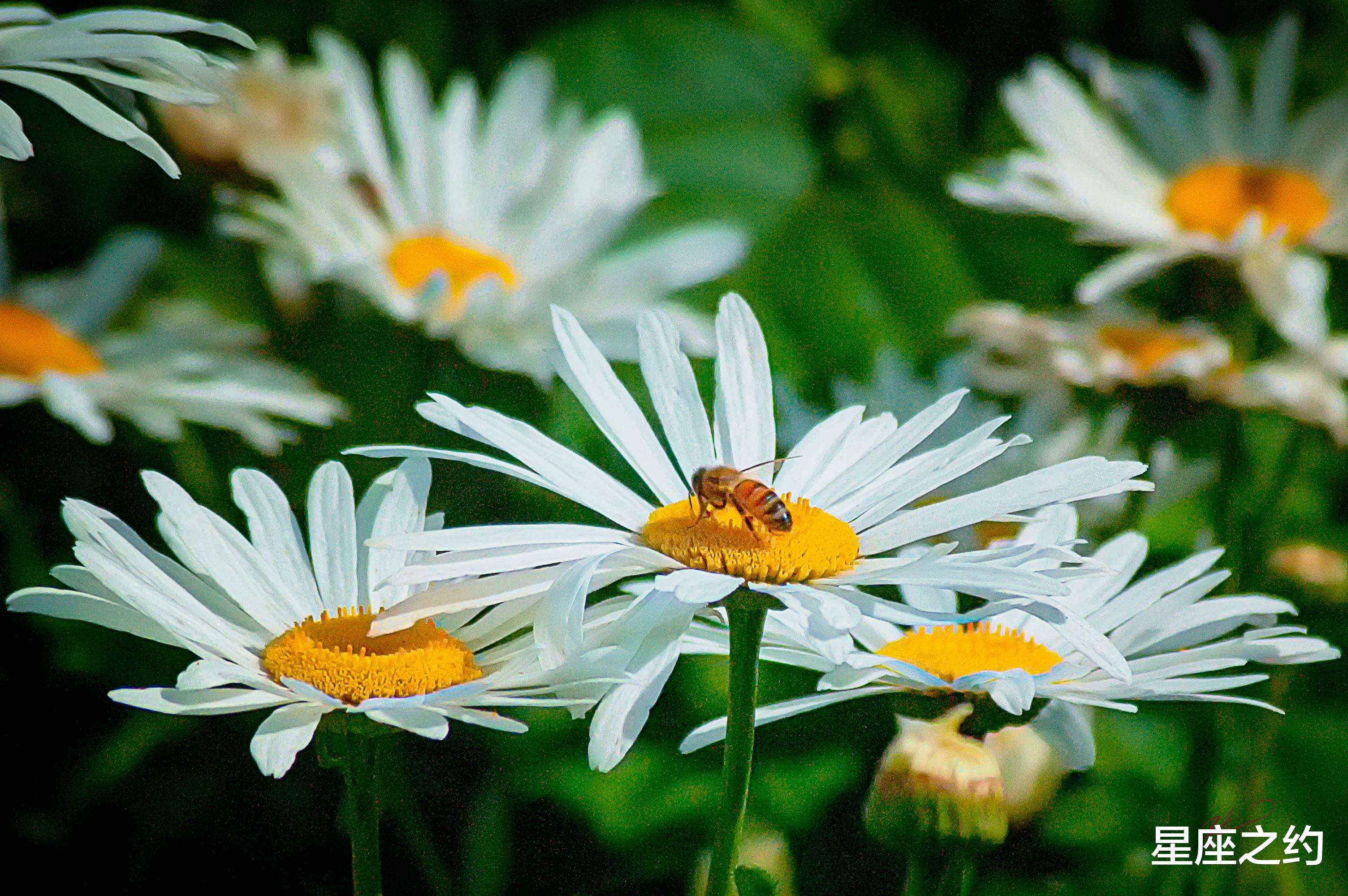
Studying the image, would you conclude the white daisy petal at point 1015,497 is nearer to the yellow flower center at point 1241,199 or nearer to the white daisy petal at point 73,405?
the white daisy petal at point 73,405

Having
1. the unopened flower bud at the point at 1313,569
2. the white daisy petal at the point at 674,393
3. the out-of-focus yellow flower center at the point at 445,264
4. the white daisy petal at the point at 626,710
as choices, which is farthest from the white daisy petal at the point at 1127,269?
the white daisy petal at the point at 626,710

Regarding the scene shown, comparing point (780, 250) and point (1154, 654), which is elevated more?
point (780, 250)

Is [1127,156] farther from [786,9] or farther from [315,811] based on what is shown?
[315,811]

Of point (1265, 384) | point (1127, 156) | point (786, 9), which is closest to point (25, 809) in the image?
point (1265, 384)

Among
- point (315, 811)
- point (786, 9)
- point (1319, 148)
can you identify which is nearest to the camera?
point (315, 811)

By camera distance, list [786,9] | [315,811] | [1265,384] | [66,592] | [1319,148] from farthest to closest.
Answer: [786,9], [1319,148], [1265,384], [315,811], [66,592]

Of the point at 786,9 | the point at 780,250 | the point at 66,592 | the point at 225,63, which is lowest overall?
the point at 66,592

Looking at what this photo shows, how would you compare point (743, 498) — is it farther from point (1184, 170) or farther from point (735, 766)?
point (1184, 170)
